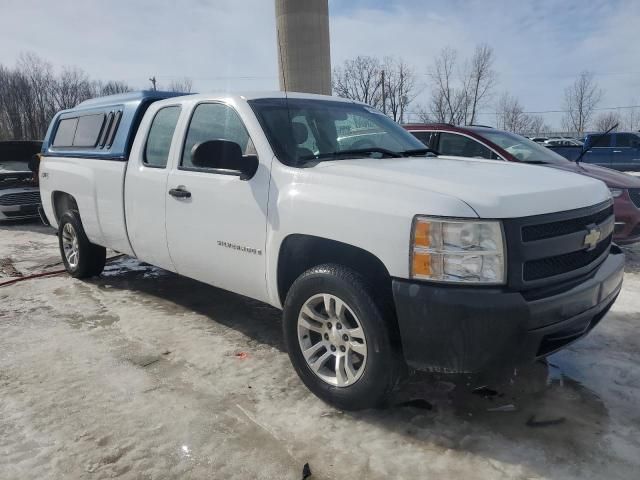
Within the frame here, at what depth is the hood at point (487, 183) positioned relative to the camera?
2.43 meters

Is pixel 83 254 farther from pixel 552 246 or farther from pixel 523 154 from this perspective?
pixel 523 154

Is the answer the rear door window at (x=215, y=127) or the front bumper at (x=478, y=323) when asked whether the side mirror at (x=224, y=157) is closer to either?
the rear door window at (x=215, y=127)

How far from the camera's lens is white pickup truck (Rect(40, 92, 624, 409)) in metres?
2.39

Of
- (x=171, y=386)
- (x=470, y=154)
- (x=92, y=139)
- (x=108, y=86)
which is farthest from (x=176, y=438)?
(x=108, y=86)

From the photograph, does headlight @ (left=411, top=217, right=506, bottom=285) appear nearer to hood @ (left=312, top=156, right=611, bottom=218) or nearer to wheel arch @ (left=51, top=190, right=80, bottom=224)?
hood @ (left=312, top=156, right=611, bottom=218)

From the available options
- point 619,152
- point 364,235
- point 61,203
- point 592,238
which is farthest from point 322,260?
point 619,152

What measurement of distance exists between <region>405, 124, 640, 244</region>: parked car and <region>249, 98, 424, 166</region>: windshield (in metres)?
2.70

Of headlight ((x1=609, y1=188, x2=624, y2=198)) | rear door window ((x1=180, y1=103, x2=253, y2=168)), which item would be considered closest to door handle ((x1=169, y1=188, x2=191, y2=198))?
rear door window ((x1=180, y1=103, x2=253, y2=168))

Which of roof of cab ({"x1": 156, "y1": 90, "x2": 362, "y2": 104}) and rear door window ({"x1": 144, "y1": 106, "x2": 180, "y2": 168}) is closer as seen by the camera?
roof of cab ({"x1": 156, "y1": 90, "x2": 362, "y2": 104})

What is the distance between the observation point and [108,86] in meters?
70.8

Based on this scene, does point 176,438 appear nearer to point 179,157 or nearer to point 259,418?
point 259,418

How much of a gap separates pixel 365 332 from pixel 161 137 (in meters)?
2.62

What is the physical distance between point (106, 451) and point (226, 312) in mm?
2136

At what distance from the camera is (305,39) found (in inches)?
921
